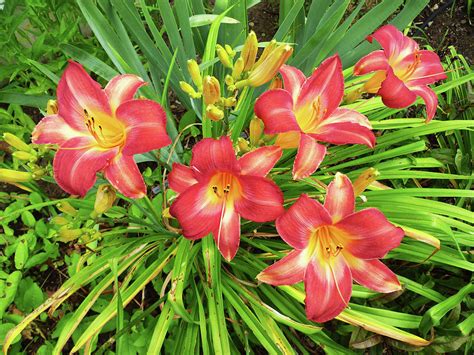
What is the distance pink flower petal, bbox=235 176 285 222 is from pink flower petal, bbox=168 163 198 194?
3.9 inches

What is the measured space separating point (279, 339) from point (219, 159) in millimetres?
652

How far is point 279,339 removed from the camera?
120 cm

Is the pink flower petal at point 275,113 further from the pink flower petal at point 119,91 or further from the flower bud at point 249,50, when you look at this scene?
the pink flower petal at point 119,91

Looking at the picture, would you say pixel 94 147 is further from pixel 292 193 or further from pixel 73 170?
pixel 292 193

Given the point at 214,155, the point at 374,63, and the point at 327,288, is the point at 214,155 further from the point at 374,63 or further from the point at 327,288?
the point at 374,63

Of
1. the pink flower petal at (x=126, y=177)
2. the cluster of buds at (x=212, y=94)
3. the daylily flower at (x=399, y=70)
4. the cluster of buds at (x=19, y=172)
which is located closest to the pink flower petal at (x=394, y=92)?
the daylily flower at (x=399, y=70)

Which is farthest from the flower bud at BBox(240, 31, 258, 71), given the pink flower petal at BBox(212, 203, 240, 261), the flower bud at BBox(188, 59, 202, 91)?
the pink flower petal at BBox(212, 203, 240, 261)

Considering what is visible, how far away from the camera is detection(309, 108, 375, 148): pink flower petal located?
0.84 meters

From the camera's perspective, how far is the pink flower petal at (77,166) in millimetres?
783

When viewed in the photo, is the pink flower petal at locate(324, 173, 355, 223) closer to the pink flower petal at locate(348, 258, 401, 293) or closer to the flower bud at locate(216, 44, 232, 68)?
the pink flower petal at locate(348, 258, 401, 293)

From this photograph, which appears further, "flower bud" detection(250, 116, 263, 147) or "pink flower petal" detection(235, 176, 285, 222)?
"flower bud" detection(250, 116, 263, 147)

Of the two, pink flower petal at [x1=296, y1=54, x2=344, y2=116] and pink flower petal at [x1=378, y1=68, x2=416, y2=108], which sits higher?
pink flower petal at [x1=296, y1=54, x2=344, y2=116]

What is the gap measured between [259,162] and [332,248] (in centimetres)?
24

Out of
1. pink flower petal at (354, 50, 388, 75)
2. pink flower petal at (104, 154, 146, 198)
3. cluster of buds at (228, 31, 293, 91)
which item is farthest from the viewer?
pink flower petal at (354, 50, 388, 75)
